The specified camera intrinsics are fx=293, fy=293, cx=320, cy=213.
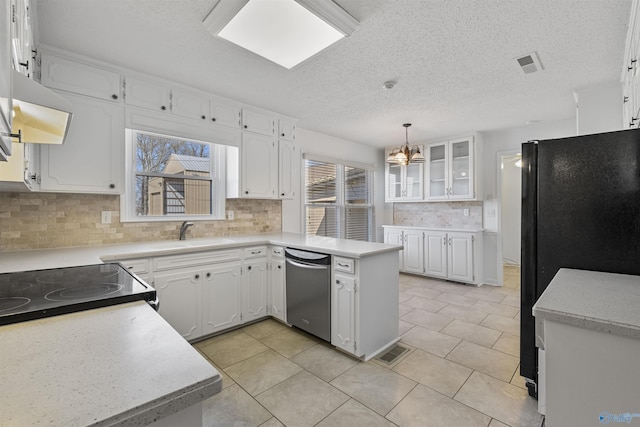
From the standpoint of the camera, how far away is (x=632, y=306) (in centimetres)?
106

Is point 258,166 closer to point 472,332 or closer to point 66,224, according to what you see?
point 66,224

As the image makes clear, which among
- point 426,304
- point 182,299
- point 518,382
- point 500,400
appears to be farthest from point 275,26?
point 426,304

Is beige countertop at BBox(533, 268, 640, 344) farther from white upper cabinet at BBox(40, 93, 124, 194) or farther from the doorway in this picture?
the doorway

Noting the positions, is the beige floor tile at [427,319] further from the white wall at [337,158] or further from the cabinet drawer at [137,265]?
the cabinet drawer at [137,265]

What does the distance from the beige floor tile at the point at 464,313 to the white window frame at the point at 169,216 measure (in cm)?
287

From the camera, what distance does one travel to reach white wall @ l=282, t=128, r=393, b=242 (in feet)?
13.9

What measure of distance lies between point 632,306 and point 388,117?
3.22 meters

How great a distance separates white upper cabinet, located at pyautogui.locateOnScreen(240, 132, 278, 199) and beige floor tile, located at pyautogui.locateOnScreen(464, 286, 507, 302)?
3.08 metres

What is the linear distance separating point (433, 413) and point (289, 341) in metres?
1.34

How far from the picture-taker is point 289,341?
2705 mm

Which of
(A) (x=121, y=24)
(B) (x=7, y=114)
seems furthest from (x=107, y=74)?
(B) (x=7, y=114)

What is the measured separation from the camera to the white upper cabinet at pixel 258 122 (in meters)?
3.32

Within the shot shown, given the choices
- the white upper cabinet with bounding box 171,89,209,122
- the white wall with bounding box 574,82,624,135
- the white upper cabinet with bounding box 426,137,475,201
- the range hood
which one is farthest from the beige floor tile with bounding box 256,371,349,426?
the white upper cabinet with bounding box 426,137,475,201

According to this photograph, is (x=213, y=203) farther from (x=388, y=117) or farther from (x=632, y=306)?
(x=632, y=306)
